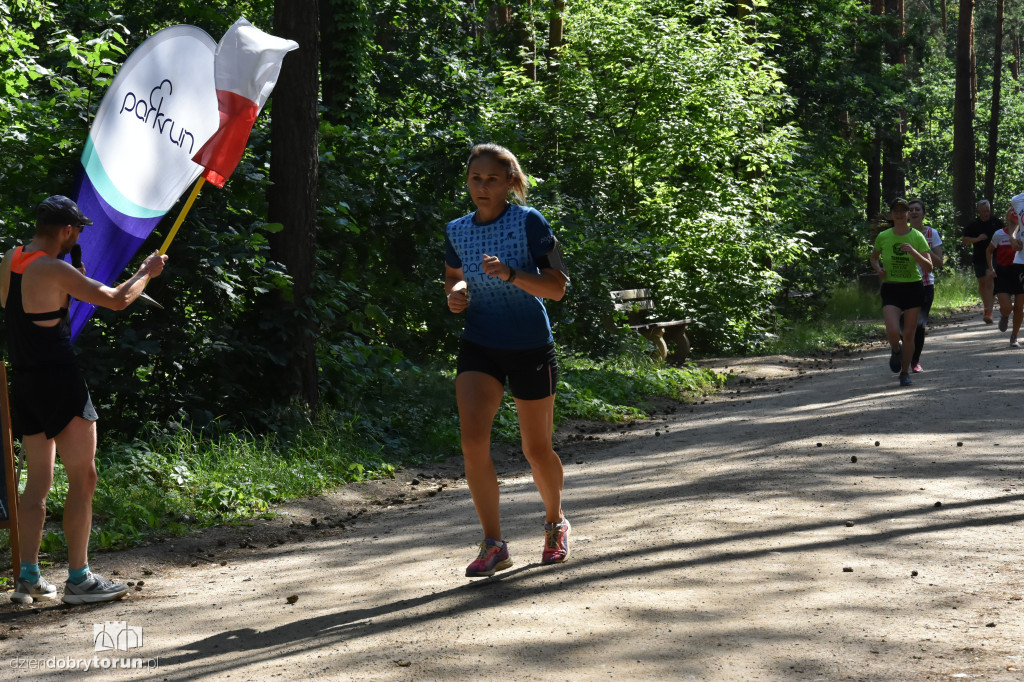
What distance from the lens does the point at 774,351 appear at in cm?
1941

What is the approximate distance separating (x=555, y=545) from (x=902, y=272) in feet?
26.9

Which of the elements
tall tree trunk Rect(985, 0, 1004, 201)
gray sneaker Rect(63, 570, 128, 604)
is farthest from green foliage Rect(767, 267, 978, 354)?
gray sneaker Rect(63, 570, 128, 604)

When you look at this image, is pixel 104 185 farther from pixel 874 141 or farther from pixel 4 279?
pixel 874 141

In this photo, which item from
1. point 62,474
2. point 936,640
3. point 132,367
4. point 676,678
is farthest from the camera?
point 132,367

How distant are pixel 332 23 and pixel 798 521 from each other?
46.9ft

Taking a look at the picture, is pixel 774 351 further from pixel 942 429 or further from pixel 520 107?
pixel 942 429

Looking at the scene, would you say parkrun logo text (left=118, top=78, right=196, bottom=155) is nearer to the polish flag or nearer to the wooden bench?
the polish flag

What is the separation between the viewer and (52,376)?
566cm

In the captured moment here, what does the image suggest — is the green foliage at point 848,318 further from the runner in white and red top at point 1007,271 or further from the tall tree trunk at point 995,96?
the tall tree trunk at point 995,96

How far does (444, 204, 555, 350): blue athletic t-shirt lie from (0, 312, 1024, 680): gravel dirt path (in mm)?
1245

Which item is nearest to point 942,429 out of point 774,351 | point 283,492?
point 283,492

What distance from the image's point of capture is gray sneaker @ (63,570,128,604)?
5773 millimetres

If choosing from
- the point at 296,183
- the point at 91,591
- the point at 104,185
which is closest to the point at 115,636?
the point at 91,591

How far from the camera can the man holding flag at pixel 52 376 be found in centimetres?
553
